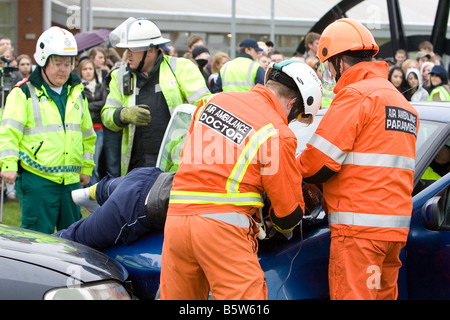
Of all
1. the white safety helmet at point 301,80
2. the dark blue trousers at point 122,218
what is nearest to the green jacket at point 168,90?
the dark blue trousers at point 122,218

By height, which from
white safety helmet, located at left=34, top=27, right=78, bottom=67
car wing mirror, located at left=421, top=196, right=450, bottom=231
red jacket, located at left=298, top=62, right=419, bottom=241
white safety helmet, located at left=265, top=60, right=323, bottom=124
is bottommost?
car wing mirror, located at left=421, top=196, right=450, bottom=231

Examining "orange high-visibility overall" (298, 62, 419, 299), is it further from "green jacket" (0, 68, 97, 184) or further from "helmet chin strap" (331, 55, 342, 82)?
"green jacket" (0, 68, 97, 184)

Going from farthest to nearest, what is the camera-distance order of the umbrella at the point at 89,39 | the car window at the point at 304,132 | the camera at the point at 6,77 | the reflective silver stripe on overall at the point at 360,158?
the umbrella at the point at 89,39 < the camera at the point at 6,77 < the car window at the point at 304,132 < the reflective silver stripe on overall at the point at 360,158

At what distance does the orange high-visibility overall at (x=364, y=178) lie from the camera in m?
3.29

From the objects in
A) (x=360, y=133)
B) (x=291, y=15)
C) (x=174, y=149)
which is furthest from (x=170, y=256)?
(x=291, y=15)

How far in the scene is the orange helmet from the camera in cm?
358

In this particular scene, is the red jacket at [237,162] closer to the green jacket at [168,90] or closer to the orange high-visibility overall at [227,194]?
the orange high-visibility overall at [227,194]

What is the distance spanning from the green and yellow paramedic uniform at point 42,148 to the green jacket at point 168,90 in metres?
0.35

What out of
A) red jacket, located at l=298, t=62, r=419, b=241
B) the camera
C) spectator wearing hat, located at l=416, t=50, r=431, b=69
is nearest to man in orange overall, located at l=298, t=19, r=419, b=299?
red jacket, located at l=298, t=62, r=419, b=241

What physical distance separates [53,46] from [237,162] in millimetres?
2893

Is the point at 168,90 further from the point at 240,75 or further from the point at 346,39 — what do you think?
the point at 240,75

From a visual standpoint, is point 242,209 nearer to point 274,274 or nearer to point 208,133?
point 208,133

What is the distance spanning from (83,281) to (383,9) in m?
16.5
